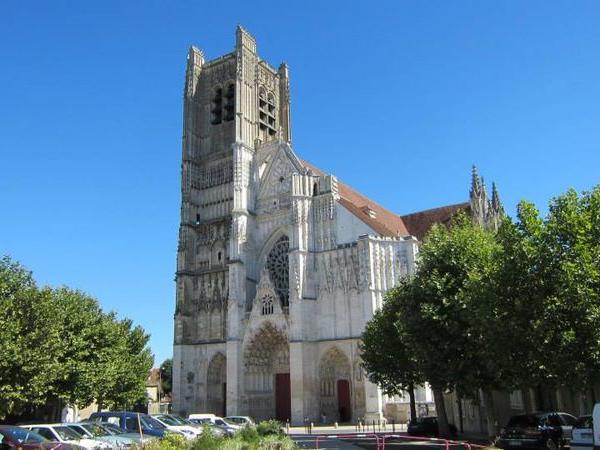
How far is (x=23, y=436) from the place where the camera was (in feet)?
50.3

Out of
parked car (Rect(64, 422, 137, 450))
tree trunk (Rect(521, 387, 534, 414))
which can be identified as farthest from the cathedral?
parked car (Rect(64, 422, 137, 450))

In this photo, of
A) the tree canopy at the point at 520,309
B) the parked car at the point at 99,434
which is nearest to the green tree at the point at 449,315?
the tree canopy at the point at 520,309

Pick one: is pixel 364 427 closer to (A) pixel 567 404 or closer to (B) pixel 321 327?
(B) pixel 321 327

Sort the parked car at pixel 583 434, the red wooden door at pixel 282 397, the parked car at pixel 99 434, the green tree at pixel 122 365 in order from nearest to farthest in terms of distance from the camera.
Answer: the parked car at pixel 583 434, the parked car at pixel 99 434, the green tree at pixel 122 365, the red wooden door at pixel 282 397

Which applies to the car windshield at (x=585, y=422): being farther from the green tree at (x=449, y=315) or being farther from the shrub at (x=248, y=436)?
the shrub at (x=248, y=436)

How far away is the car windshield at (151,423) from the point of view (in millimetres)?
21078

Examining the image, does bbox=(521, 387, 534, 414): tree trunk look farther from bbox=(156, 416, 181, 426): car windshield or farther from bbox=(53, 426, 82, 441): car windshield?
bbox=(53, 426, 82, 441): car windshield

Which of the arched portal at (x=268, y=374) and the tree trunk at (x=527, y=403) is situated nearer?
the tree trunk at (x=527, y=403)

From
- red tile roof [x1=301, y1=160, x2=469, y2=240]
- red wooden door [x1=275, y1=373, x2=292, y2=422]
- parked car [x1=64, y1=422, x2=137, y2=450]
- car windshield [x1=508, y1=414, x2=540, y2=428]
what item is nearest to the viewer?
parked car [x1=64, y1=422, x2=137, y2=450]

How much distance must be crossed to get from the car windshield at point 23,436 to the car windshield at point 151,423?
19.3 ft

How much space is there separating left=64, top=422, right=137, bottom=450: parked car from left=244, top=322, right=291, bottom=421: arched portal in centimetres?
2426

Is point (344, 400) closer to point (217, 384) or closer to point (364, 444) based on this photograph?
point (217, 384)

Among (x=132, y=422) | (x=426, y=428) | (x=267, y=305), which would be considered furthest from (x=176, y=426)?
(x=267, y=305)

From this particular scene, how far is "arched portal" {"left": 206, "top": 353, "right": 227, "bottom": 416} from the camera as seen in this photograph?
45375mm
